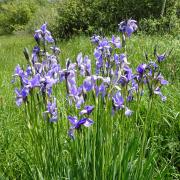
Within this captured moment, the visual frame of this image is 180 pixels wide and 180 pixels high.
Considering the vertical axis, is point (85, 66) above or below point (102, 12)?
above

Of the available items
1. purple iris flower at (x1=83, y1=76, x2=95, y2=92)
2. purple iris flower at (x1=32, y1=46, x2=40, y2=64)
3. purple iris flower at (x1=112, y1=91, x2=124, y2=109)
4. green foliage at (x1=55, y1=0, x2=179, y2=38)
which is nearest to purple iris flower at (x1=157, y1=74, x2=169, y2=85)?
purple iris flower at (x1=112, y1=91, x2=124, y2=109)

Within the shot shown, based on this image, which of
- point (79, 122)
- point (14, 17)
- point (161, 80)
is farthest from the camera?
point (14, 17)

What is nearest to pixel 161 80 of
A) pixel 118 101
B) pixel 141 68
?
pixel 141 68

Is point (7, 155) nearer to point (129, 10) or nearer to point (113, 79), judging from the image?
point (113, 79)

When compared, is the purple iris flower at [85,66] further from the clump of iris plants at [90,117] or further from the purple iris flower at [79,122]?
the purple iris flower at [79,122]

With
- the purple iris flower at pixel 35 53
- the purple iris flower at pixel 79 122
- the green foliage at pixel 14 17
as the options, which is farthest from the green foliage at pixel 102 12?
the green foliage at pixel 14 17

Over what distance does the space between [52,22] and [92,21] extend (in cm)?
174

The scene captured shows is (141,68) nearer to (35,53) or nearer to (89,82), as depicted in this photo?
(89,82)

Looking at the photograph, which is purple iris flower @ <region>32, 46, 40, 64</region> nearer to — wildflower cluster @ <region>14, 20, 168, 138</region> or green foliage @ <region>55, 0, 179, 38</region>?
wildflower cluster @ <region>14, 20, 168, 138</region>

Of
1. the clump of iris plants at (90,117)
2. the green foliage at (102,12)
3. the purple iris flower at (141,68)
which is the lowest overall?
the green foliage at (102,12)

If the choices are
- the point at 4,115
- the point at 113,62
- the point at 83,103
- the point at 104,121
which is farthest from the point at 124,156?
the point at 4,115

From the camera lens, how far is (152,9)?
10344 mm

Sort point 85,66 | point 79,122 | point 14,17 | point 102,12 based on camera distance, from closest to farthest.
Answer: point 79,122, point 85,66, point 102,12, point 14,17


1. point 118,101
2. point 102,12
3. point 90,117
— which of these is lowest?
point 102,12
